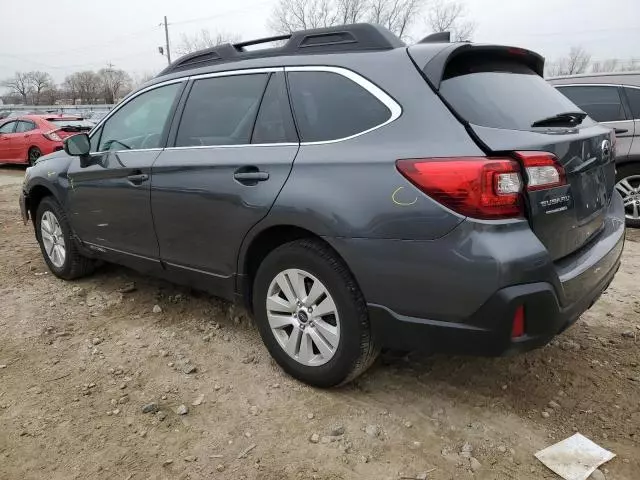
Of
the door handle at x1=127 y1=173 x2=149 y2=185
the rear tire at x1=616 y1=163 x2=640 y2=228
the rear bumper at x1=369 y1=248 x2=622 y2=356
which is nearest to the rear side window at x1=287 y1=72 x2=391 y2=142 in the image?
the rear bumper at x1=369 y1=248 x2=622 y2=356

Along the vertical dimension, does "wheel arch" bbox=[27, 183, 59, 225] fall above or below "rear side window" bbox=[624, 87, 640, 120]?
below

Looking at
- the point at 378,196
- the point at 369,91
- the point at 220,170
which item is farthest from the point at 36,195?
the point at 378,196

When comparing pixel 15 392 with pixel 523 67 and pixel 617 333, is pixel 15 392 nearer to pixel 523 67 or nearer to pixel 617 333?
pixel 523 67

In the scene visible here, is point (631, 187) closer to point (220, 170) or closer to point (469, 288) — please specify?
point (469, 288)

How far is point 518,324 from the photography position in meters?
2.13

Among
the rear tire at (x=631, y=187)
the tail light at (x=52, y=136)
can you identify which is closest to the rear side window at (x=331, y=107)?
the rear tire at (x=631, y=187)

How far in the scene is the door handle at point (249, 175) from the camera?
8.96 ft

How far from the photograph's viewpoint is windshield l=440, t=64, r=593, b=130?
231 centimetres

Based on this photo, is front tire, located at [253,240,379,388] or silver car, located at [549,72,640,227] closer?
front tire, located at [253,240,379,388]

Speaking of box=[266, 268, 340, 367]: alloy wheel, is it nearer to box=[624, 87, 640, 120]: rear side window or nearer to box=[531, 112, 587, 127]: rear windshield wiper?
Result: box=[531, 112, 587, 127]: rear windshield wiper

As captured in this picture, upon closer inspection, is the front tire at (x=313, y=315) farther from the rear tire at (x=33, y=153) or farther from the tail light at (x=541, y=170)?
the rear tire at (x=33, y=153)

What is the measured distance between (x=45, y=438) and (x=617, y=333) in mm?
3300

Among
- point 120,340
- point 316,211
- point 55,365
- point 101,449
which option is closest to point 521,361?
point 316,211

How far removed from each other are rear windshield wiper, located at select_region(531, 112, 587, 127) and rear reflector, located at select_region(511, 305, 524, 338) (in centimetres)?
87
